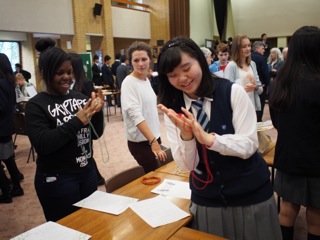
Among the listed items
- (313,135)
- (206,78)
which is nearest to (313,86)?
(313,135)

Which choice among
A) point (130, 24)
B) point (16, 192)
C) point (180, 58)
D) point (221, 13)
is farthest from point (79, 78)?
point (221, 13)

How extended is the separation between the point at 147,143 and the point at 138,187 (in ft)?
1.95

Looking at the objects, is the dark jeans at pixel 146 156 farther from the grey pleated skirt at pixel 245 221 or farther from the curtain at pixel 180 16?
the curtain at pixel 180 16

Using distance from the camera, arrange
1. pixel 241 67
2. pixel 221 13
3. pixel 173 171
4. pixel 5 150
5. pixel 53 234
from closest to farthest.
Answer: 1. pixel 53 234
2. pixel 173 171
3. pixel 5 150
4. pixel 241 67
5. pixel 221 13

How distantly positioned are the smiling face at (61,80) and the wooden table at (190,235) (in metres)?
1.03

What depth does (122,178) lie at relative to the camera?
7.04ft

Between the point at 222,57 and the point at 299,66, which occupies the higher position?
the point at 222,57

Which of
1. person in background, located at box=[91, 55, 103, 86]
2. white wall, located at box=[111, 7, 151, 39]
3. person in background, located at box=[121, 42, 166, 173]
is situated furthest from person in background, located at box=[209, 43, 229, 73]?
white wall, located at box=[111, 7, 151, 39]

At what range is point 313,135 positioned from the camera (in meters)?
1.74


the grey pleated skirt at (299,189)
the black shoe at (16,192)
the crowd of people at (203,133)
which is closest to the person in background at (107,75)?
the black shoe at (16,192)

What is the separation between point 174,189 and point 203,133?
2.67 ft

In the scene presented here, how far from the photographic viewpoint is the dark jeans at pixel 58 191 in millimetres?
1748

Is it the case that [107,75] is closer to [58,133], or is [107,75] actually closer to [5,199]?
[5,199]

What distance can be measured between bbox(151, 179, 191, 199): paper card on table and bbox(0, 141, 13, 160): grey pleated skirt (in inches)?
90.9
